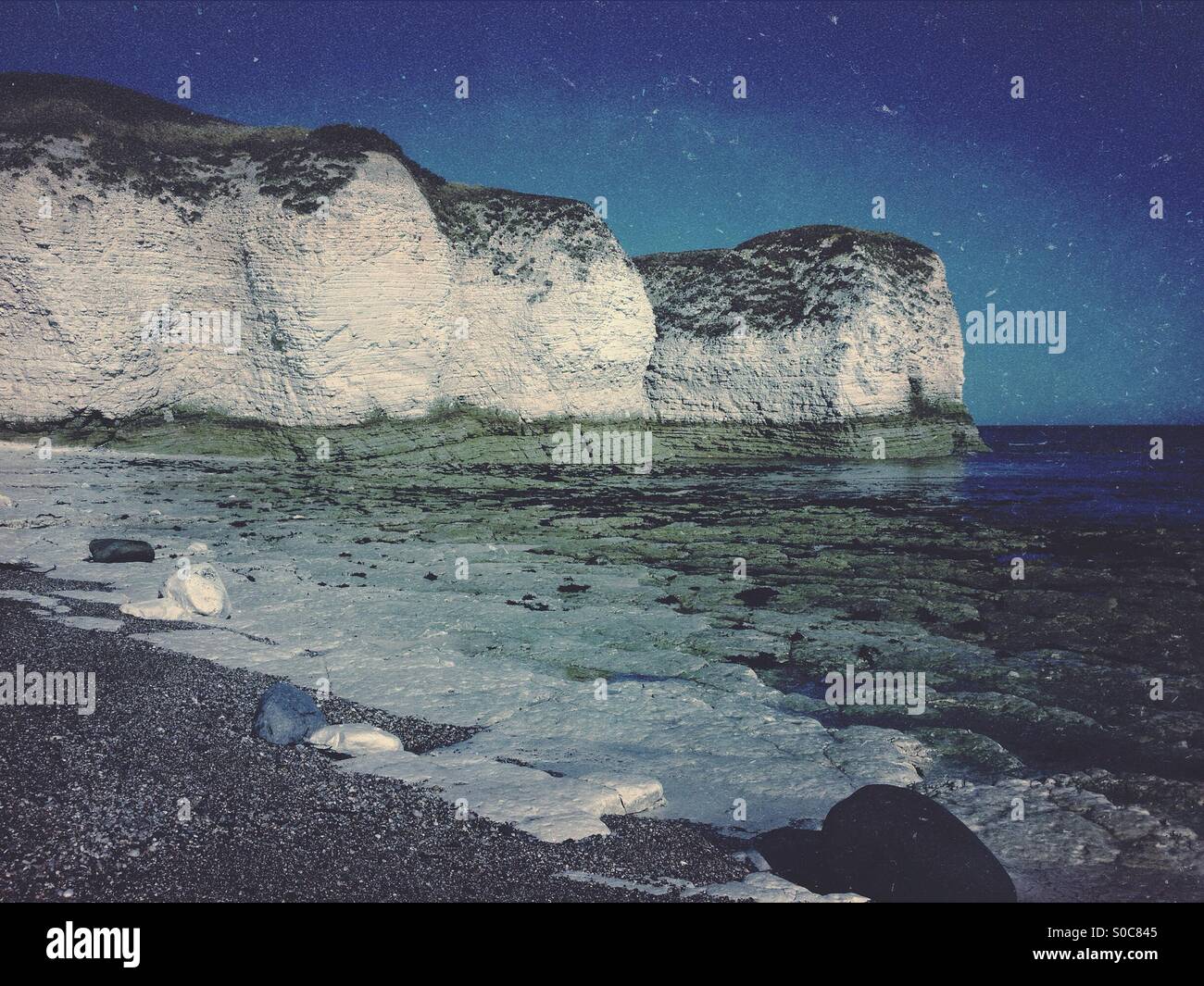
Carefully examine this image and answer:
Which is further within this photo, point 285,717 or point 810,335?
point 810,335

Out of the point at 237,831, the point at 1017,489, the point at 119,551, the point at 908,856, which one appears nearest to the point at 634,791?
the point at 908,856

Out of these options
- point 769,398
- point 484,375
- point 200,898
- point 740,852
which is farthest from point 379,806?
point 769,398

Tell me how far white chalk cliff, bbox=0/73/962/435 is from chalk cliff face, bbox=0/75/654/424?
0.06 metres

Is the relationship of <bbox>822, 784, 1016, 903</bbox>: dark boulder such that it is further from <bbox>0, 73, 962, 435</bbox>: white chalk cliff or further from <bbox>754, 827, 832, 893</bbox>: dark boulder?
<bbox>0, 73, 962, 435</bbox>: white chalk cliff

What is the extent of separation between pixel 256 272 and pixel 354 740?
2391 centimetres

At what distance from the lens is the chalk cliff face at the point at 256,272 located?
22156 millimetres

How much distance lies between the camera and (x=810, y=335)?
120 feet

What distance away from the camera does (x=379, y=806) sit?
12.6ft

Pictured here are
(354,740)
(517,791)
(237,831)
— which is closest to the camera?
(237,831)

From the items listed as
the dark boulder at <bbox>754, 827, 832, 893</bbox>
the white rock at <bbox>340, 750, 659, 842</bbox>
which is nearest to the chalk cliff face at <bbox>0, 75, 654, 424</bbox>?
the white rock at <bbox>340, 750, 659, 842</bbox>

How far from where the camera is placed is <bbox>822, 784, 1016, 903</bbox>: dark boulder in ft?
11.2

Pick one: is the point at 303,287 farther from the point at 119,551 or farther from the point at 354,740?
the point at 354,740

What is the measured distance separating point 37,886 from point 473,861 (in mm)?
1683
